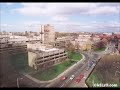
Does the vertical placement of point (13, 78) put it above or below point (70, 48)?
below

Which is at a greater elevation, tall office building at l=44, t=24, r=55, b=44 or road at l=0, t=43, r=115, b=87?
tall office building at l=44, t=24, r=55, b=44

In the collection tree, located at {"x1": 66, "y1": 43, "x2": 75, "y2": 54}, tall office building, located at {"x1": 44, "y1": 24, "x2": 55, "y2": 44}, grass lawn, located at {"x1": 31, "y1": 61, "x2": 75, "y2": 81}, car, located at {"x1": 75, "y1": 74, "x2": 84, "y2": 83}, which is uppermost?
tall office building, located at {"x1": 44, "y1": 24, "x2": 55, "y2": 44}

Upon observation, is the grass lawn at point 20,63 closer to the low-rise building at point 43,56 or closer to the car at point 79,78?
the low-rise building at point 43,56

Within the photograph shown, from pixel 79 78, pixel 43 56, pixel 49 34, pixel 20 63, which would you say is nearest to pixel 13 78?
pixel 20 63

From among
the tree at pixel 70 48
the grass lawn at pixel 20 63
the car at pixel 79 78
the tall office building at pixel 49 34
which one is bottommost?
the car at pixel 79 78

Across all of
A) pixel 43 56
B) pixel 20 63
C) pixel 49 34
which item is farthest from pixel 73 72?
pixel 20 63

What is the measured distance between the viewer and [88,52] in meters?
3.06

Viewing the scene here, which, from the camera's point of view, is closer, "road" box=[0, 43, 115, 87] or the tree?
"road" box=[0, 43, 115, 87]

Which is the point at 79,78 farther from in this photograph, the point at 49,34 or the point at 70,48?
the point at 49,34

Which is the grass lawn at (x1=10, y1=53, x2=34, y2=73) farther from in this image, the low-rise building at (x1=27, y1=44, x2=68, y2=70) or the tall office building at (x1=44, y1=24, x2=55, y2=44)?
the tall office building at (x1=44, y1=24, x2=55, y2=44)

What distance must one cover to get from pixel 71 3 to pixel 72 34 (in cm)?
42

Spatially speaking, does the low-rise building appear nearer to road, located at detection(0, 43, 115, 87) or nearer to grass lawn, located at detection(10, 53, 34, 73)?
grass lawn, located at detection(10, 53, 34, 73)

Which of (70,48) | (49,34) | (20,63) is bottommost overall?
(20,63)

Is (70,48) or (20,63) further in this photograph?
(70,48)
